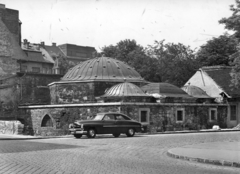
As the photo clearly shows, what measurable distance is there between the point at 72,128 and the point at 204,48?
47662 millimetres

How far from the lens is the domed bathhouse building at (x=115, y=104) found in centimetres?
3475

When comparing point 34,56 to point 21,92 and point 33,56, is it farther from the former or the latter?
point 21,92

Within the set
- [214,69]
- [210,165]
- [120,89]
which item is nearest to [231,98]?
[214,69]

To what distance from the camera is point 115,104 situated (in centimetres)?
3334

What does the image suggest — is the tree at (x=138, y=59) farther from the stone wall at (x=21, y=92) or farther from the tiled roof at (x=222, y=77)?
the stone wall at (x=21, y=92)

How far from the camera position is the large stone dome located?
41812 millimetres

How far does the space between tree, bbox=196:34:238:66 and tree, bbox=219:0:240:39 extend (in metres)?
35.3

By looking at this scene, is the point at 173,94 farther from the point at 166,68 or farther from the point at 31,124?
the point at 166,68

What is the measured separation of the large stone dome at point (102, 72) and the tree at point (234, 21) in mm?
15407

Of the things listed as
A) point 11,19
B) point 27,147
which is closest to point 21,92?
point 11,19

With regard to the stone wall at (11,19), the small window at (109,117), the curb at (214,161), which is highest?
the stone wall at (11,19)

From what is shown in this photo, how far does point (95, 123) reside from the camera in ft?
78.3

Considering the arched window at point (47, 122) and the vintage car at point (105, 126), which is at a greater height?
the vintage car at point (105, 126)

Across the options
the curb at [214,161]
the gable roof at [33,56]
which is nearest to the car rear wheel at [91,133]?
the curb at [214,161]
